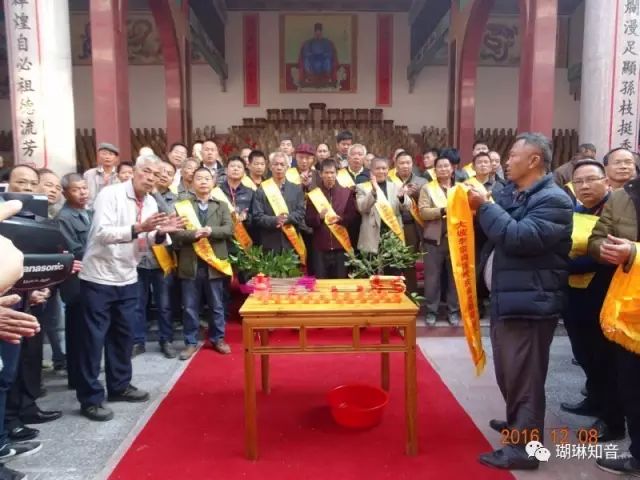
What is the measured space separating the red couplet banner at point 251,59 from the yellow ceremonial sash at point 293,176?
8558 mm

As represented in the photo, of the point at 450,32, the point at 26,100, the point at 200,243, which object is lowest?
the point at 200,243

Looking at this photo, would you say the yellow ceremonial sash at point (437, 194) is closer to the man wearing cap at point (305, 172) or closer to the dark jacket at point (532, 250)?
the man wearing cap at point (305, 172)

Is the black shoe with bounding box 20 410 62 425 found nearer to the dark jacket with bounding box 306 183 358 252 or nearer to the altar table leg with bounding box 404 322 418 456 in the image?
the altar table leg with bounding box 404 322 418 456

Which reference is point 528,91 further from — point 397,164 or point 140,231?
point 140,231

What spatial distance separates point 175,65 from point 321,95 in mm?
4246

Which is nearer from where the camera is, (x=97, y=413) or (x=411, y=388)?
(x=411, y=388)

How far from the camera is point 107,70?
5914 mm

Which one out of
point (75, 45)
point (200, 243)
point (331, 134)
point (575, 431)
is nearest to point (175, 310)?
point (200, 243)

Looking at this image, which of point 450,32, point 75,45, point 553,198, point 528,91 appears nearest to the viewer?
point 553,198

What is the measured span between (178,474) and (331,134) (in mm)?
9666

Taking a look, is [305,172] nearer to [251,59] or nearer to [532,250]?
[532,250]

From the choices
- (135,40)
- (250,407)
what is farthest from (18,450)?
(135,40)

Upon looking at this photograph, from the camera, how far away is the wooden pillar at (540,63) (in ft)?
18.4

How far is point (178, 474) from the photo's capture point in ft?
8.15
